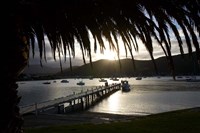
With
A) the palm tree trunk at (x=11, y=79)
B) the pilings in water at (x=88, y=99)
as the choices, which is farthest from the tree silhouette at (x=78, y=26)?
the pilings in water at (x=88, y=99)

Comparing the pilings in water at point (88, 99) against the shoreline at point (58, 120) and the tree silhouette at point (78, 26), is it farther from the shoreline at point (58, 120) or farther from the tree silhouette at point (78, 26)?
the tree silhouette at point (78, 26)

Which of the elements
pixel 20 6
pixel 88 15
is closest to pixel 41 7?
pixel 20 6

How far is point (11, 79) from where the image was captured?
4.61 m

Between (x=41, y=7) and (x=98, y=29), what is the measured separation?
1.09m

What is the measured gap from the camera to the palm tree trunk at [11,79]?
446cm

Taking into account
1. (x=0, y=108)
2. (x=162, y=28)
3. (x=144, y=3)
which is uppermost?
(x=144, y=3)

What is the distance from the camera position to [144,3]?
504cm

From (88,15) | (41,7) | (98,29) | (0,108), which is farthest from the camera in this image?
(98,29)

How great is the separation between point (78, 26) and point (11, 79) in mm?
1639

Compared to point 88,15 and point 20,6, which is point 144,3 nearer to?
point 88,15

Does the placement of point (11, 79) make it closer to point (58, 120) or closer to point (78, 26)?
point (78, 26)

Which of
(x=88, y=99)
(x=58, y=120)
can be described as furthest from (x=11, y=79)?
(x=88, y=99)

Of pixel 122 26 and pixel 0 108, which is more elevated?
pixel 122 26

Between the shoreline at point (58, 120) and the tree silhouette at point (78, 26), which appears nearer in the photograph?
the tree silhouette at point (78, 26)
